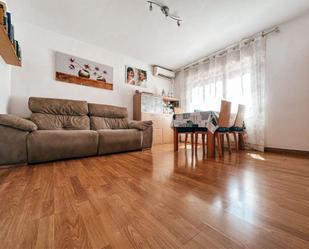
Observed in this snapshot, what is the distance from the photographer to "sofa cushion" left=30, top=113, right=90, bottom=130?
2.38m

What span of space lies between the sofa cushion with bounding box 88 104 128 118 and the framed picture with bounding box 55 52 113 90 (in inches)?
22.3

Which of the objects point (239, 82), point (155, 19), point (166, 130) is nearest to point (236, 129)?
point (239, 82)

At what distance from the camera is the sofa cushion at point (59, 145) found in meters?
1.83

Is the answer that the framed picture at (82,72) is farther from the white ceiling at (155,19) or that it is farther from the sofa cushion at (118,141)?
the sofa cushion at (118,141)

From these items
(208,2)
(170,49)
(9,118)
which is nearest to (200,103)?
(170,49)

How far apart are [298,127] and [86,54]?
4.32m

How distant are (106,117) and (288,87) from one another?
354 centimetres

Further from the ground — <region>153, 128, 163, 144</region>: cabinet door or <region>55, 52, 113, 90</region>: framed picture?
<region>55, 52, 113, 90</region>: framed picture

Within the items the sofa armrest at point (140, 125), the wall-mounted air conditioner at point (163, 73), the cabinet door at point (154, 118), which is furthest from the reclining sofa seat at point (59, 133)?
the wall-mounted air conditioner at point (163, 73)

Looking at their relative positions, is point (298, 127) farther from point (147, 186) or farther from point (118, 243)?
point (118, 243)

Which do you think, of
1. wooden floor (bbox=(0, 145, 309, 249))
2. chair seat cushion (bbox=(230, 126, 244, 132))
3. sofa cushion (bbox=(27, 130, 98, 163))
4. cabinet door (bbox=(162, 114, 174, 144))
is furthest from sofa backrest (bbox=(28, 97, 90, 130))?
chair seat cushion (bbox=(230, 126, 244, 132))

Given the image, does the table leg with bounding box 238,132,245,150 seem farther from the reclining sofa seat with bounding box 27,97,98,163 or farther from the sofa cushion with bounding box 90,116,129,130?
the reclining sofa seat with bounding box 27,97,98,163

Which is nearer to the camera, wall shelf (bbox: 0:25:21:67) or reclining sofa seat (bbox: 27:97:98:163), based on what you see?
wall shelf (bbox: 0:25:21:67)

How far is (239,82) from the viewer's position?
312 cm
